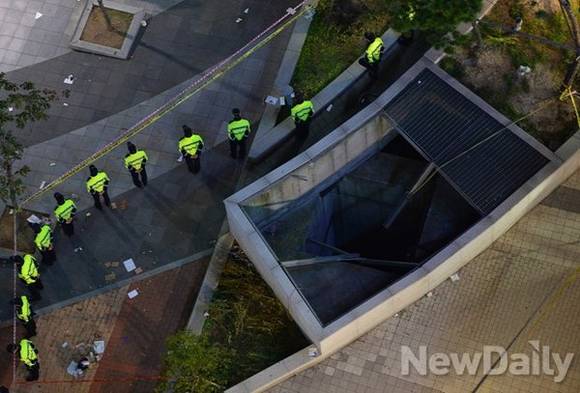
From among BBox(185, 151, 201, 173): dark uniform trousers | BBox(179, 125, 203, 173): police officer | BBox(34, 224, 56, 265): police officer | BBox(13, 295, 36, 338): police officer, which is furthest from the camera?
BBox(185, 151, 201, 173): dark uniform trousers

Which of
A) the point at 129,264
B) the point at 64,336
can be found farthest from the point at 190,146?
the point at 64,336

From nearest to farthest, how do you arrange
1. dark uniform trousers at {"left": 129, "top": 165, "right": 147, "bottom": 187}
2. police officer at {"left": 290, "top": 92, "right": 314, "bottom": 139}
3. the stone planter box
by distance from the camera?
1. police officer at {"left": 290, "top": 92, "right": 314, "bottom": 139}
2. dark uniform trousers at {"left": 129, "top": 165, "right": 147, "bottom": 187}
3. the stone planter box

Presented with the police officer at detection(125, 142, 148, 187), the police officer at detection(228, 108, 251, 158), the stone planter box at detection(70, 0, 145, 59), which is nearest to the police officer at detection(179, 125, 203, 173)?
the police officer at detection(228, 108, 251, 158)

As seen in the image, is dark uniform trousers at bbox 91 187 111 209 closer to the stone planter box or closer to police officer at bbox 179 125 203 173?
police officer at bbox 179 125 203 173

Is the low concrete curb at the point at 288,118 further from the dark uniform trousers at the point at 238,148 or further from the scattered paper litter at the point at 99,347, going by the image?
the scattered paper litter at the point at 99,347

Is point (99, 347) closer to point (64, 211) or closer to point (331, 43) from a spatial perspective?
point (64, 211)

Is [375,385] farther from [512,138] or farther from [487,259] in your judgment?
[512,138]
